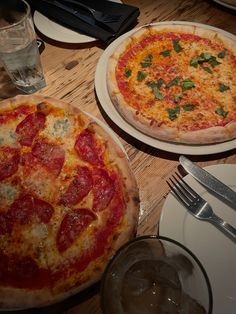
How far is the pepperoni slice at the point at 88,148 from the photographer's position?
152 cm

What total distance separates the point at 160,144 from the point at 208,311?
0.78 meters

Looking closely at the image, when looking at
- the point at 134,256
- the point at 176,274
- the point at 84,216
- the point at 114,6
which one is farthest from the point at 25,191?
the point at 114,6

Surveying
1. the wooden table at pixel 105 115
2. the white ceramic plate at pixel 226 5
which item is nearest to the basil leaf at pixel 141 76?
the wooden table at pixel 105 115

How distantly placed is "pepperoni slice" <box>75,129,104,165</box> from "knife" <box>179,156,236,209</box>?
356 millimetres

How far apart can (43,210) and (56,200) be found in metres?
0.07

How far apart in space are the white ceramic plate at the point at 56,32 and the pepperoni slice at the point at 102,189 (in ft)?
2.96

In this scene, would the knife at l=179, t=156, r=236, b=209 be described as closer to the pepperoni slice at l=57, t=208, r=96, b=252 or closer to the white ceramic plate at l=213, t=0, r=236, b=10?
the pepperoni slice at l=57, t=208, r=96, b=252

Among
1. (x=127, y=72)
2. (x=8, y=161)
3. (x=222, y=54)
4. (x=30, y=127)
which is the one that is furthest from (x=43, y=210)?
(x=222, y=54)

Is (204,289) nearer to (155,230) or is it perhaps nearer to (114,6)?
(155,230)

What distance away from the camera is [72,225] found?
1348 mm

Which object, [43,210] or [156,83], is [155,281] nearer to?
Result: [43,210]

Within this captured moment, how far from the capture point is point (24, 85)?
187cm

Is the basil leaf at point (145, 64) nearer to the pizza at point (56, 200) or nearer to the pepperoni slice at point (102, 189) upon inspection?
the pizza at point (56, 200)

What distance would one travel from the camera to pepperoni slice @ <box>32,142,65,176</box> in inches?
59.4
